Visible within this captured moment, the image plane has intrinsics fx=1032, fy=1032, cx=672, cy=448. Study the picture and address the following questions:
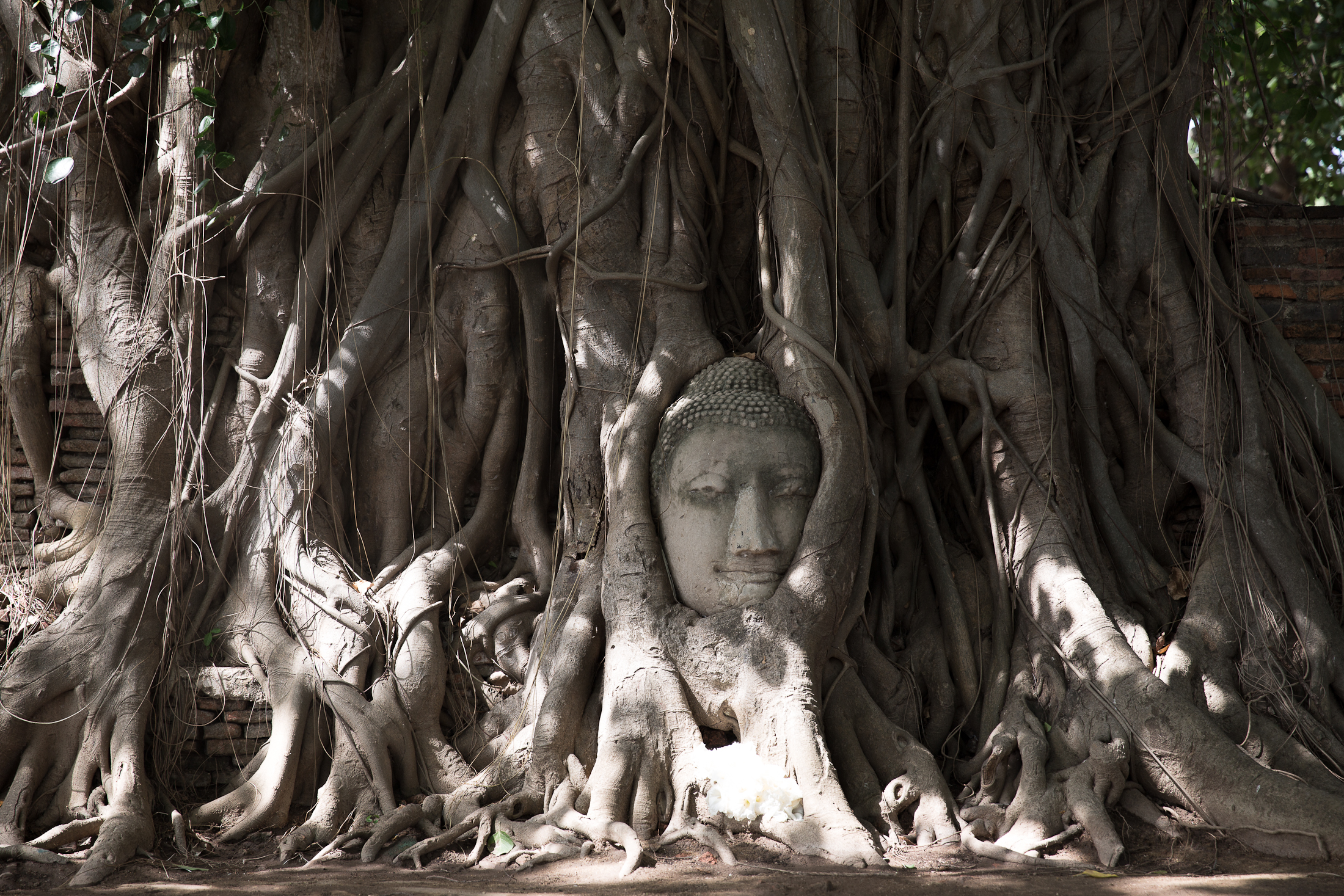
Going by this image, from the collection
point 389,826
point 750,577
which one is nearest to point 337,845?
point 389,826

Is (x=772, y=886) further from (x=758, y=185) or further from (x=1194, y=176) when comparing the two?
(x=1194, y=176)

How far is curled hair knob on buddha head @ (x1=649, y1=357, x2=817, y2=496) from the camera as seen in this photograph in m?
3.30

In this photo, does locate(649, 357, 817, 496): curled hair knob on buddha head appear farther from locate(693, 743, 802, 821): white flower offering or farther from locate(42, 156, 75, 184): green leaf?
locate(42, 156, 75, 184): green leaf

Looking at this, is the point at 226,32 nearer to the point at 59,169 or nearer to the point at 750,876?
the point at 59,169

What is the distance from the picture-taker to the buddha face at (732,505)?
3.19 metres

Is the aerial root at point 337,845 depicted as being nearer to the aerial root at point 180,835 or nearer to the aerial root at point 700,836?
the aerial root at point 180,835

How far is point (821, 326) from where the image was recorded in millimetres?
3426

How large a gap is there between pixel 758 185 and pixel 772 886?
98.1 inches

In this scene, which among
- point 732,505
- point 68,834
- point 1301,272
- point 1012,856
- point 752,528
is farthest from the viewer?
point 1301,272

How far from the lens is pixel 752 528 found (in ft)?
10.3

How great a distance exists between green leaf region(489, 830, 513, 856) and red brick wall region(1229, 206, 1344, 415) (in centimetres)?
339

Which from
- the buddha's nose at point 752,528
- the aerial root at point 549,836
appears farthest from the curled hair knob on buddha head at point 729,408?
the aerial root at point 549,836

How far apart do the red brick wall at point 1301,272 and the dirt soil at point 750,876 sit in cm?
215

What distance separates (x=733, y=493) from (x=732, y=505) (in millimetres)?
40
